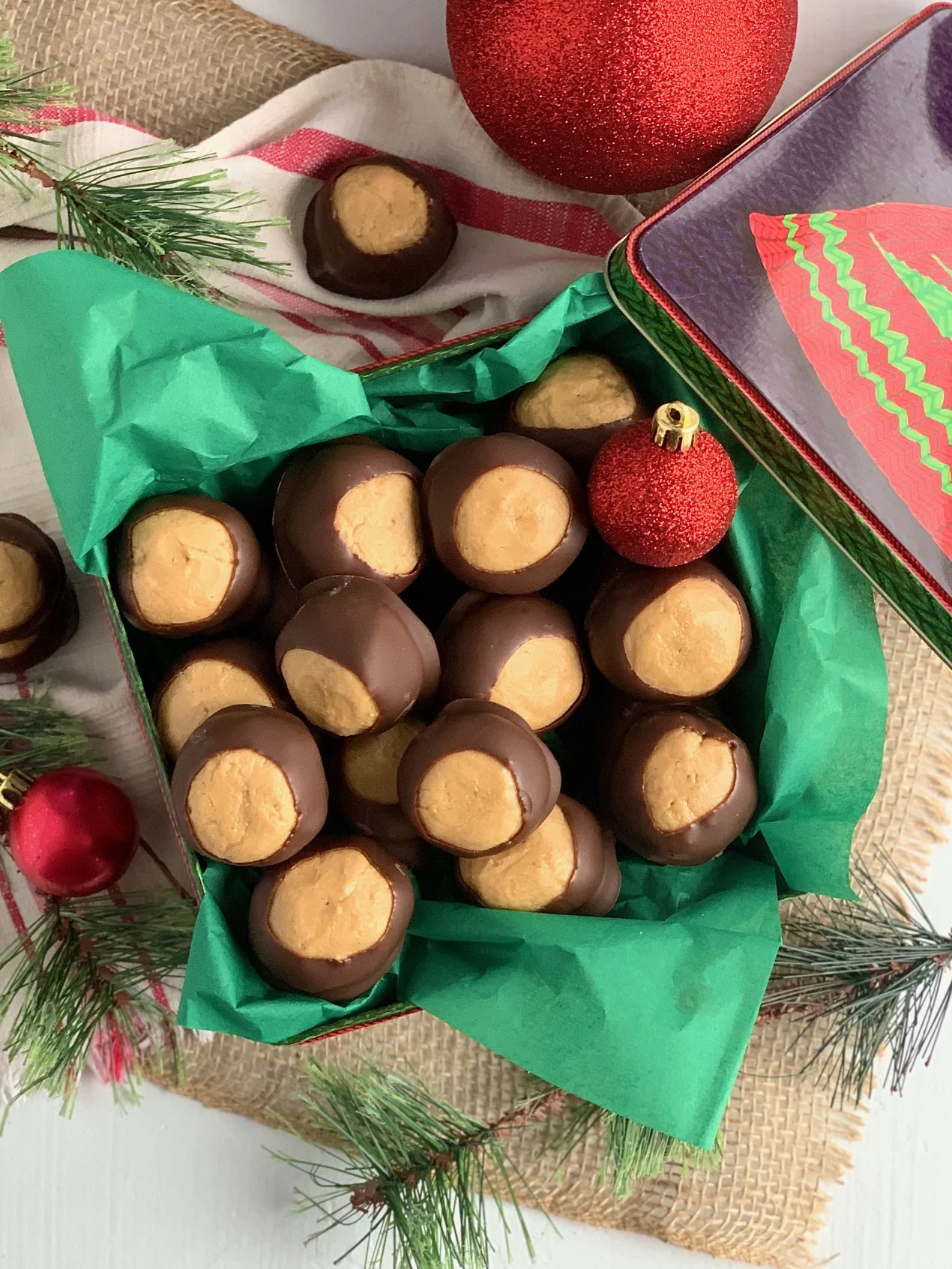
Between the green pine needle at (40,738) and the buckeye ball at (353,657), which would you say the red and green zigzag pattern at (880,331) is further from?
the green pine needle at (40,738)

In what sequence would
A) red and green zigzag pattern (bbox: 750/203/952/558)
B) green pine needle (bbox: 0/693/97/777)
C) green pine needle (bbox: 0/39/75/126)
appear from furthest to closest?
1. green pine needle (bbox: 0/693/97/777)
2. red and green zigzag pattern (bbox: 750/203/952/558)
3. green pine needle (bbox: 0/39/75/126)

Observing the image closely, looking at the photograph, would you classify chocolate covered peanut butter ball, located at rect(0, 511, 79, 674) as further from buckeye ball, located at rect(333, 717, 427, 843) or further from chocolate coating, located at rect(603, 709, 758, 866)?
chocolate coating, located at rect(603, 709, 758, 866)

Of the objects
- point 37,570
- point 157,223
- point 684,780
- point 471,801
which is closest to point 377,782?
point 471,801

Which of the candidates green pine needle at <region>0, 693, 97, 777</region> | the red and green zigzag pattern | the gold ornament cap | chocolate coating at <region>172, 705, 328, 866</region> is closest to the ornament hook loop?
green pine needle at <region>0, 693, 97, 777</region>

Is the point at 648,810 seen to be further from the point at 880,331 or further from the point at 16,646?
the point at 16,646

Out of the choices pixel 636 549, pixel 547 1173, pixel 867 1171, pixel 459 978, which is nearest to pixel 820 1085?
pixel 867 1171

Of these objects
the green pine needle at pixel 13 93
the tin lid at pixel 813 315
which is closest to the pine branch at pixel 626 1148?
the tin lid at pixel 813 315

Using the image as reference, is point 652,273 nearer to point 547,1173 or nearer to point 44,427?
point 44,427
